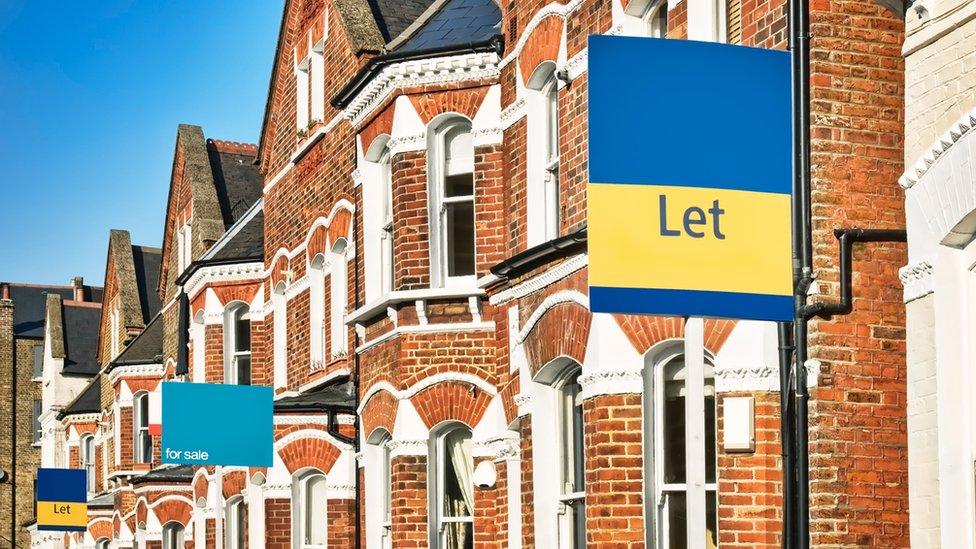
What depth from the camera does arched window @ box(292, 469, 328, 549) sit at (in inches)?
892

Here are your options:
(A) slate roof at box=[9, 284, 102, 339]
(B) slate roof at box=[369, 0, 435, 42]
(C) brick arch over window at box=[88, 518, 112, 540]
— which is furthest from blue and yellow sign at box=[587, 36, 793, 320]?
(A) slate roof at box=[9, 284, 102, 339]

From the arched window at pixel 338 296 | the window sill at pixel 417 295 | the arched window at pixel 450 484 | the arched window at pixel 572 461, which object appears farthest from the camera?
the arched window at pixel 338 296

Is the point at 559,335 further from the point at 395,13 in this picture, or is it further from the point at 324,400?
the point at 395,13

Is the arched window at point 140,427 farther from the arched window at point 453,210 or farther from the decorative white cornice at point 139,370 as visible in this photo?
the arched window at point 453,210

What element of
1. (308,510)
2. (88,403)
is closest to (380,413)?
(308,510)

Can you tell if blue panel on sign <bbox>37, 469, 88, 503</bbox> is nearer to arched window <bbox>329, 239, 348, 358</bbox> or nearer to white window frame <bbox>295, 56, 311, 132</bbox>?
white window frame <bbox>295, 56, 311, 132</bbox>

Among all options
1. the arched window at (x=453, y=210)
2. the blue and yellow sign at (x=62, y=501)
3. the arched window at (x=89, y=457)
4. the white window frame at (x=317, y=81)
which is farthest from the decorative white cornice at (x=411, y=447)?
the arched window at (x=89, y=457)

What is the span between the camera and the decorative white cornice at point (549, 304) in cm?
1366

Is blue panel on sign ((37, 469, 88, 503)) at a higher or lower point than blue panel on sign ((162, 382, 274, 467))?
lower

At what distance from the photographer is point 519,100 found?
53.9 ft

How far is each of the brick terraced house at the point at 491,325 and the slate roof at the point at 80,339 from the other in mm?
30103

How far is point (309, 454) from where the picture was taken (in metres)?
22.1

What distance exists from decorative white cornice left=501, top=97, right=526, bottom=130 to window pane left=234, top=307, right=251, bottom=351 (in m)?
12.4

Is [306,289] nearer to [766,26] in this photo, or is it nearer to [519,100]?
[519,100]
